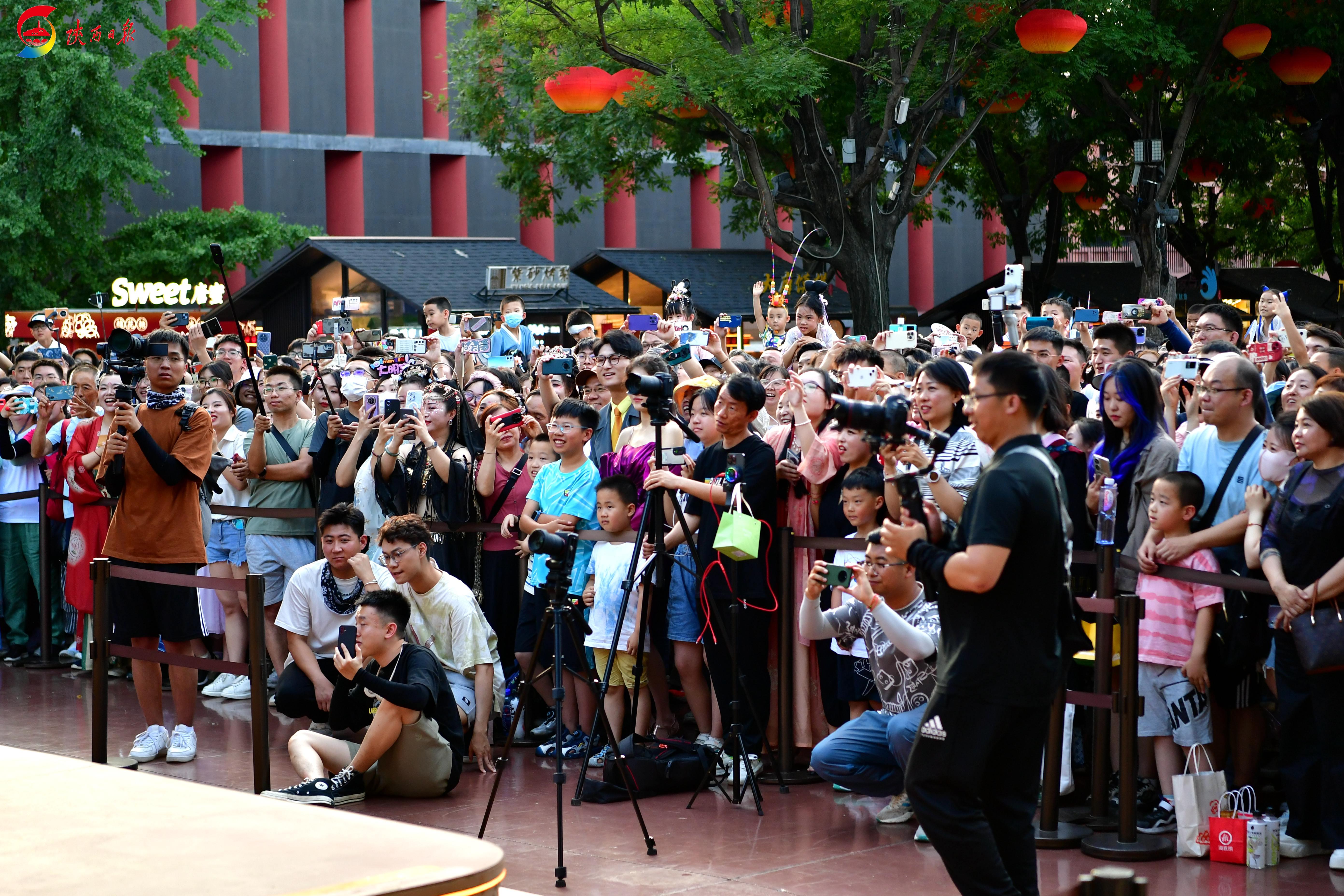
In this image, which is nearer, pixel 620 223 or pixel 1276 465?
pixel 1276 465

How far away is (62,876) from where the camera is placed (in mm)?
3480

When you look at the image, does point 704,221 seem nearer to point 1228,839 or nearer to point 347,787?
point 347,787

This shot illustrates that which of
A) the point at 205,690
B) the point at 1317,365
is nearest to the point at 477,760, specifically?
the point at 205,690

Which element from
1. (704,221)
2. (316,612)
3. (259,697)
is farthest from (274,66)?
(259,697)

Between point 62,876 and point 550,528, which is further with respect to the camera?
point 550,528

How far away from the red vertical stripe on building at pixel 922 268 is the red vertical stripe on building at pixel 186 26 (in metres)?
16.5

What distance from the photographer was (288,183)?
32375 mm

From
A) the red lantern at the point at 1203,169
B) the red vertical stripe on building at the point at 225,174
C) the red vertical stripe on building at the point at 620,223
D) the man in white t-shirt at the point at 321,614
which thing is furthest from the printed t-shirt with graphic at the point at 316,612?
the red vertical stripe on building at the point at 620,223

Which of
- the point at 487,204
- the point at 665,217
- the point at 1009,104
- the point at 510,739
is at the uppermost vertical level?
the point at 487,204

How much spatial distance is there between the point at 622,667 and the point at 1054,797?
2.25m

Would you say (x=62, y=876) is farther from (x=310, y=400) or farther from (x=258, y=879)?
(x=310, y=400)

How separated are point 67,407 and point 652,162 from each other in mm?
16436

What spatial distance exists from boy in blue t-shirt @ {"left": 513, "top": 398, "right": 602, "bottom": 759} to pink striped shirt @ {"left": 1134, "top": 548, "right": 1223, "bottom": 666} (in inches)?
108

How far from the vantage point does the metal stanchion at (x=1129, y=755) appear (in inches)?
228
